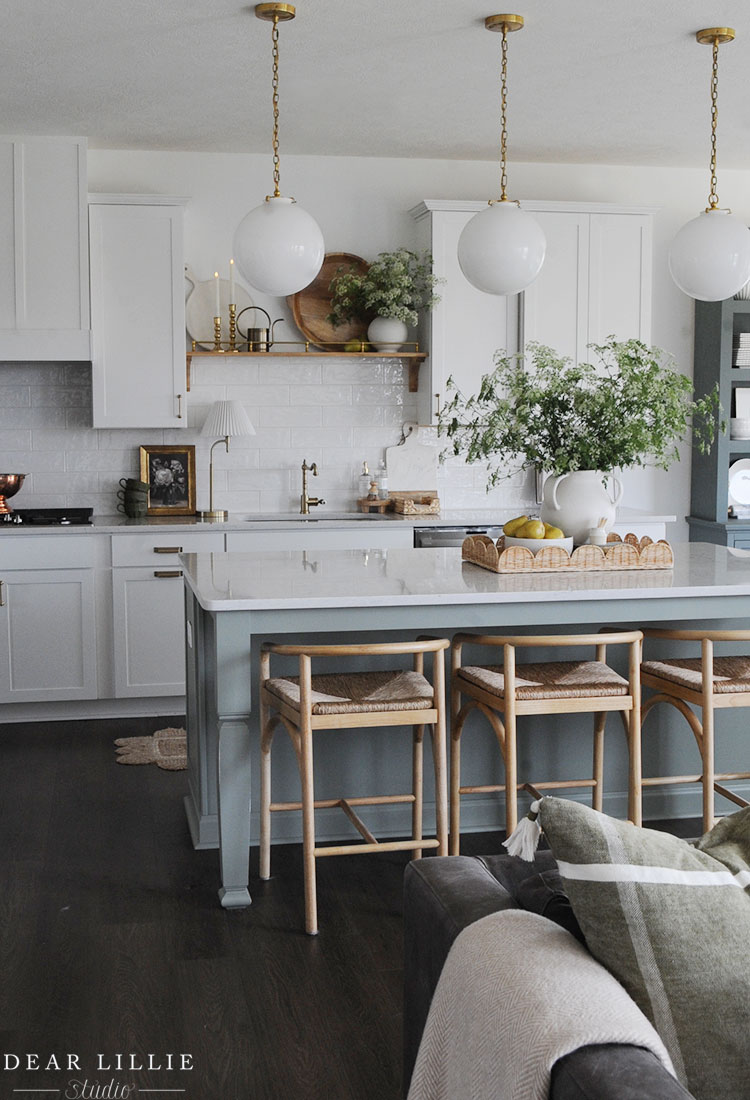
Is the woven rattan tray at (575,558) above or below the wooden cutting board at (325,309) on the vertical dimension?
below

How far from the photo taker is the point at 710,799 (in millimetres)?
3494

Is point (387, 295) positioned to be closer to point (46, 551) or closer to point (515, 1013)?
point (46, 551)

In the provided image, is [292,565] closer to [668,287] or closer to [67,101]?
[67,101]

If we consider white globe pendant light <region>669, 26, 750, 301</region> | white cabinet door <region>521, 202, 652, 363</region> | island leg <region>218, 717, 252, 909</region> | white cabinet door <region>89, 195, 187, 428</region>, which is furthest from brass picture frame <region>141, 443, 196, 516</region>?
white globe pendant light <region>669, 26, 750, 301</region>

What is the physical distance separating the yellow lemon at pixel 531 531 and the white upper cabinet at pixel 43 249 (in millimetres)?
2649

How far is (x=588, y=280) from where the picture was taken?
592 centimetres

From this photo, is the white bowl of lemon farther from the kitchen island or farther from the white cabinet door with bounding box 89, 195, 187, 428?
the white cabinet door with bounding box 89, 195, 187, 428

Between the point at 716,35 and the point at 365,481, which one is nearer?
the point at 716,35

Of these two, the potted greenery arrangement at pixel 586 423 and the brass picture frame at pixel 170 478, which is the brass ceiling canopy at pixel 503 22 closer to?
the potted greenery arrangement at pixel 586 423

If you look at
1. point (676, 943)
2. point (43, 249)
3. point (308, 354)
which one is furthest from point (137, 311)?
point (676, 943)

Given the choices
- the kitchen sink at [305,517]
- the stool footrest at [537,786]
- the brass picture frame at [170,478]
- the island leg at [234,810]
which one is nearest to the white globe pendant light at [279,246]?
the island leg at [234,810]

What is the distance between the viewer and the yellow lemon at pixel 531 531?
3717mm

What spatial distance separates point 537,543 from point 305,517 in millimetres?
2370

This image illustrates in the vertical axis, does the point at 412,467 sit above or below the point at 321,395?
below
